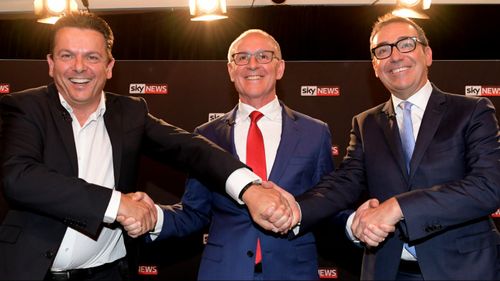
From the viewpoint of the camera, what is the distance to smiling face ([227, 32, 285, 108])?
11.3ft

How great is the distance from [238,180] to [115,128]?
67 centimetres

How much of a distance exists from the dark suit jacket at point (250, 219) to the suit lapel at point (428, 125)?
0.57m

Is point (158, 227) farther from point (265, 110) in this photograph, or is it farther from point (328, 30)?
point (328, 30)

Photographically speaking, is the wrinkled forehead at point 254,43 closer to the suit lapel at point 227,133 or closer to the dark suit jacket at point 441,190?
the suit lapel at point 227,133

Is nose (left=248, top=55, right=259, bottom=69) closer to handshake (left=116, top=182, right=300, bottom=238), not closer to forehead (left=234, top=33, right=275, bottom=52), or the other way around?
forehead (left=234, top=33, right=275, bottom=52)

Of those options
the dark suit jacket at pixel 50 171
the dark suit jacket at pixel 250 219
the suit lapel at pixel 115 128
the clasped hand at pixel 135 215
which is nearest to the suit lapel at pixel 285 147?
the dark suit jacket at pixel 250 219

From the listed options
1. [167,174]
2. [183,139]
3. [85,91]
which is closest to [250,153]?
[183,139]

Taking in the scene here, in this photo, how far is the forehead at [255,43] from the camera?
3488 mm

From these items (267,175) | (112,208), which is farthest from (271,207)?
(112,208)

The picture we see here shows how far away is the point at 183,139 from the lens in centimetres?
313

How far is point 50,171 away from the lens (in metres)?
2.62

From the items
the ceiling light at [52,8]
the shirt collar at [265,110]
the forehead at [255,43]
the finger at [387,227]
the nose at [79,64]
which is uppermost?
the ceiling light at [52,8]

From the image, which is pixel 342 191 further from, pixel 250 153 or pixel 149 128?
pixel 149 128

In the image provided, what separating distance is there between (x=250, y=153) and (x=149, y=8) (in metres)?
4.39
